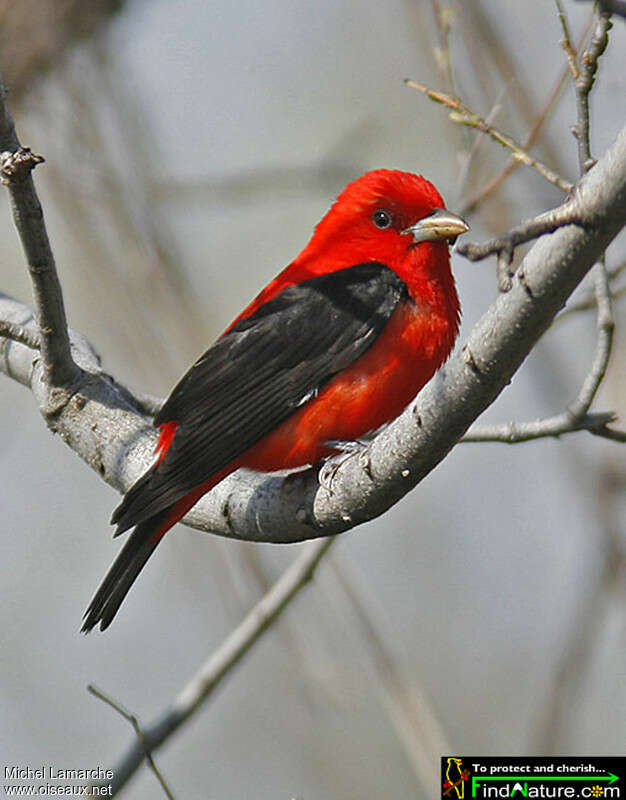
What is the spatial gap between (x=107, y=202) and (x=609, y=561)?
126 inches

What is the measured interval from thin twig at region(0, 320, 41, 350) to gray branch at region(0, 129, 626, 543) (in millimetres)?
171

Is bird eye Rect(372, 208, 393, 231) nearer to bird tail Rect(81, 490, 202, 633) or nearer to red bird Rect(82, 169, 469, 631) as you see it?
red bird Rect(82, 169, 469, 631)

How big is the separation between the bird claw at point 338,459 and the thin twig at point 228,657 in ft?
1.48

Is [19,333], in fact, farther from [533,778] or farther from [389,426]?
[533,778]

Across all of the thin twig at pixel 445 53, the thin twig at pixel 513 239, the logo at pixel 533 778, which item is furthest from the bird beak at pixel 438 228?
the thin twig at pixel 513 239

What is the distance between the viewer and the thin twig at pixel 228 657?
3931mm

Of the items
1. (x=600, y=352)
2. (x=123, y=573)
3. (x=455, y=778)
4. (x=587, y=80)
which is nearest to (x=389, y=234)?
(x=600, y=352)

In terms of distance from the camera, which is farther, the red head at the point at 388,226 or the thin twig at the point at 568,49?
the red head at the point at 388,226

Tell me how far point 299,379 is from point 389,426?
1.19 meters

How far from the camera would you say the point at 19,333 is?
3.90 metres

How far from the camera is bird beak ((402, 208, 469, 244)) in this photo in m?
4.41

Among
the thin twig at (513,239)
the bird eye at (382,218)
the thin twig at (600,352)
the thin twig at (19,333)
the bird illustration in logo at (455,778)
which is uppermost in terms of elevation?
the thin twig at (19,333)

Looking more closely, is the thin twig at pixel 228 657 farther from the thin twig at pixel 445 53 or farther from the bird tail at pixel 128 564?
the thin twig at pixel 445 53

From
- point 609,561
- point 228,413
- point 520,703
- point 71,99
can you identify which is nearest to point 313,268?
point 228,413
